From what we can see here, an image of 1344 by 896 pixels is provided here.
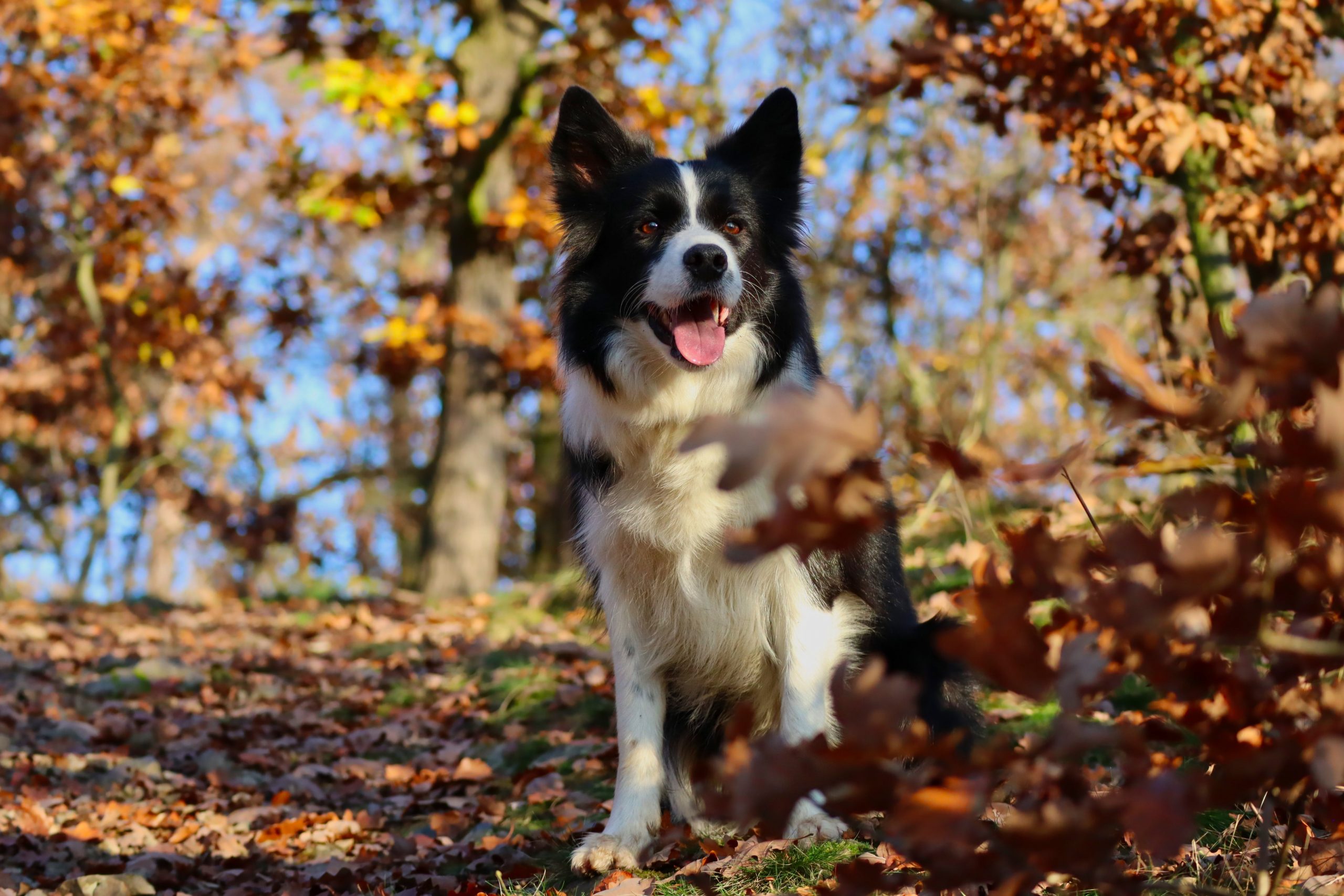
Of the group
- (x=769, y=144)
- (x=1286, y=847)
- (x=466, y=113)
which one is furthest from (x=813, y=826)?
(x=466, y=113)

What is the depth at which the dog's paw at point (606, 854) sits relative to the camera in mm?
3518

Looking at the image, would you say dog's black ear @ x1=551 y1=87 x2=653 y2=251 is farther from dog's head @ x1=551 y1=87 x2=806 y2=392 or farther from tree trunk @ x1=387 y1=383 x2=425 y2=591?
tree trunk @ x1=387 y1=383 x2=425 y2=591

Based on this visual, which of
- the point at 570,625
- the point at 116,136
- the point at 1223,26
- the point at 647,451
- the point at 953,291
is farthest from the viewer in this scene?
the point at 953,291

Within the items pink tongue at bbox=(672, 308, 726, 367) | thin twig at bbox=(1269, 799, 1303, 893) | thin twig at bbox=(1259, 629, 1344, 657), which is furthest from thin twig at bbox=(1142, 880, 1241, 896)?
pink tongue at bbox=(672, 308, 726, 367)

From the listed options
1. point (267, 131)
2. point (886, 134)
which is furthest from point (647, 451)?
point (267, 131)

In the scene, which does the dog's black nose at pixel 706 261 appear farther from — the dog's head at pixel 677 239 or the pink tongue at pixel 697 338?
the pink tongue at pixel 697 338

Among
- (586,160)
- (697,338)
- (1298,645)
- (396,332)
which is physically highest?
(396,332)

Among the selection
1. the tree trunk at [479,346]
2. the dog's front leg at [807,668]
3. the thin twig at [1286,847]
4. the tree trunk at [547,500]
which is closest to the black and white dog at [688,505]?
the dog's front leg at [807,668]

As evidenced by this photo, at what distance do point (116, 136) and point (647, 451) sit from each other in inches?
494

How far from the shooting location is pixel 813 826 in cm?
351

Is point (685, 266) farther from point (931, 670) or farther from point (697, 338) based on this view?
point (931, 670)

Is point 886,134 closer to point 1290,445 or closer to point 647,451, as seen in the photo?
point 647,451

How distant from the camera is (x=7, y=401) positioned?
614 inches

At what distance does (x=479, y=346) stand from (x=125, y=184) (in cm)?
494
